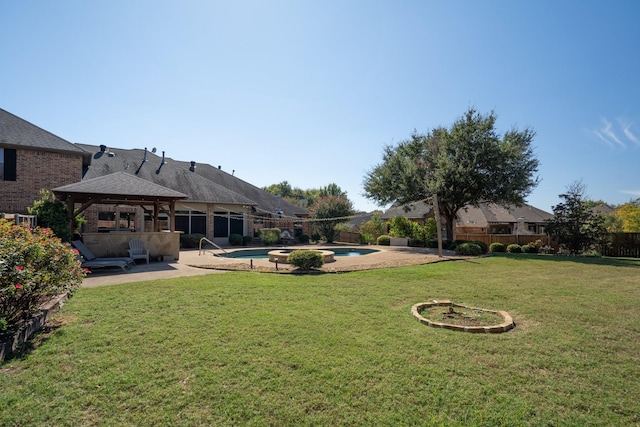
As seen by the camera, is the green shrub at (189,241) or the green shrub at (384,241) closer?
the green shrub at (189,241)

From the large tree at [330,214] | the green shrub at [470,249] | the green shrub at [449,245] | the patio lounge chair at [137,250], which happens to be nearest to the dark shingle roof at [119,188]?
the patio lounge chair at [137,250]

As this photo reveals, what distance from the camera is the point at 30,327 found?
4238mm

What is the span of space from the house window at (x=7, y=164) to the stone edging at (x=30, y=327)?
512 inches

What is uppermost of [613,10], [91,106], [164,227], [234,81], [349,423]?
[613,10]

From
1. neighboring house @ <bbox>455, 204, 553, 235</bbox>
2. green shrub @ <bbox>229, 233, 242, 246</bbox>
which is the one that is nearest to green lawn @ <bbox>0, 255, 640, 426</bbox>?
green shrub @ <bbox>229, 233, 242, 246</bbox>

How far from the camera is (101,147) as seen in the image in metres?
23.1

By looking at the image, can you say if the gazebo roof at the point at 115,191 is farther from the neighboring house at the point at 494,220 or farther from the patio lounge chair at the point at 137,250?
the neighboring house at the point at 494,220

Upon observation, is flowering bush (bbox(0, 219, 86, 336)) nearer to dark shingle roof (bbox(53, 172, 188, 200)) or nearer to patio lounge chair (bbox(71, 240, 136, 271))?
patio lounge chair (bbox(71, 240, 136, 271))

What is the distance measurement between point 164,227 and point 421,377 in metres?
21.2

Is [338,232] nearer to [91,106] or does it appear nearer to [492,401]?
[91,106]

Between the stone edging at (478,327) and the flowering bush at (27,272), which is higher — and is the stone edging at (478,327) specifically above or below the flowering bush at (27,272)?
below

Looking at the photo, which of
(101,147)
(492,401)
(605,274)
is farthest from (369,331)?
(101,147)

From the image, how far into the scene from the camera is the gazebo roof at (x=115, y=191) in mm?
10906

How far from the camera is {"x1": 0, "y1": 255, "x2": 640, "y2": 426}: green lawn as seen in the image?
2.64 metres
